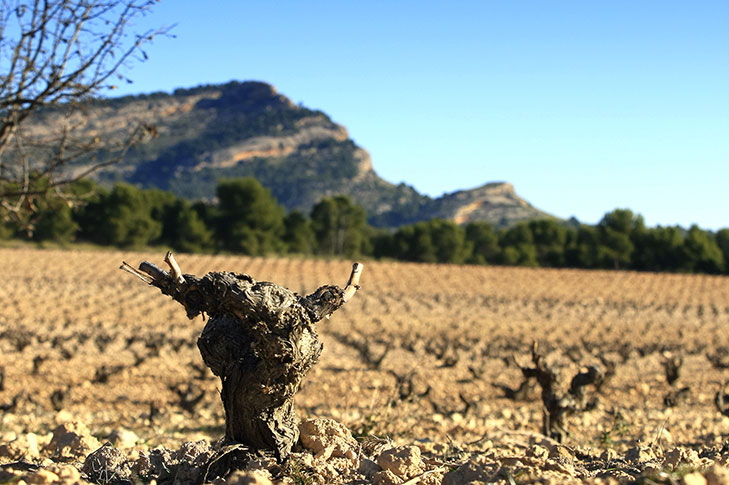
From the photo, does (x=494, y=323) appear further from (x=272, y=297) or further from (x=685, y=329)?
(x=272, y=297)

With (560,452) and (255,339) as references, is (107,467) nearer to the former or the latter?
(255,339)

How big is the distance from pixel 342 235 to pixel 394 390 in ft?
180

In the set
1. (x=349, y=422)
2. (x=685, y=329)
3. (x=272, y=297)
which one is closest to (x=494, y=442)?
(x=349, y=422)

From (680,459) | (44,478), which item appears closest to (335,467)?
(44,478)

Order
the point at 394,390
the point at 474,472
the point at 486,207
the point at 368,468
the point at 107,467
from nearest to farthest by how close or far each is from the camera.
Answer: the point at 474,472
the point at 368,468
the point at 107,467
the point at 394,390
the point at 486,207

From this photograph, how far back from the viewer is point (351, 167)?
172625 mm

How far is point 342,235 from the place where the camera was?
61.3 m

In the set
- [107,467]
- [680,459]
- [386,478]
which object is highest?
[680,459]

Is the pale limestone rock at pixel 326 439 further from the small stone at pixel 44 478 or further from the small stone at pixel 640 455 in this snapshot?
the small stone at pixel 640 455

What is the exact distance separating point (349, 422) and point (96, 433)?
7.21ft

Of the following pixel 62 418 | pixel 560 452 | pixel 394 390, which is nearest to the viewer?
pixel 560 452

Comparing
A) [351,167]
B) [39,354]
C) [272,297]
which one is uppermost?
[351,167]

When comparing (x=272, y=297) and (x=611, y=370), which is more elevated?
(x=272, y=297)

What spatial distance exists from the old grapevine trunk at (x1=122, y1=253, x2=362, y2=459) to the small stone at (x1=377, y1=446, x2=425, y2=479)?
0.55 m
